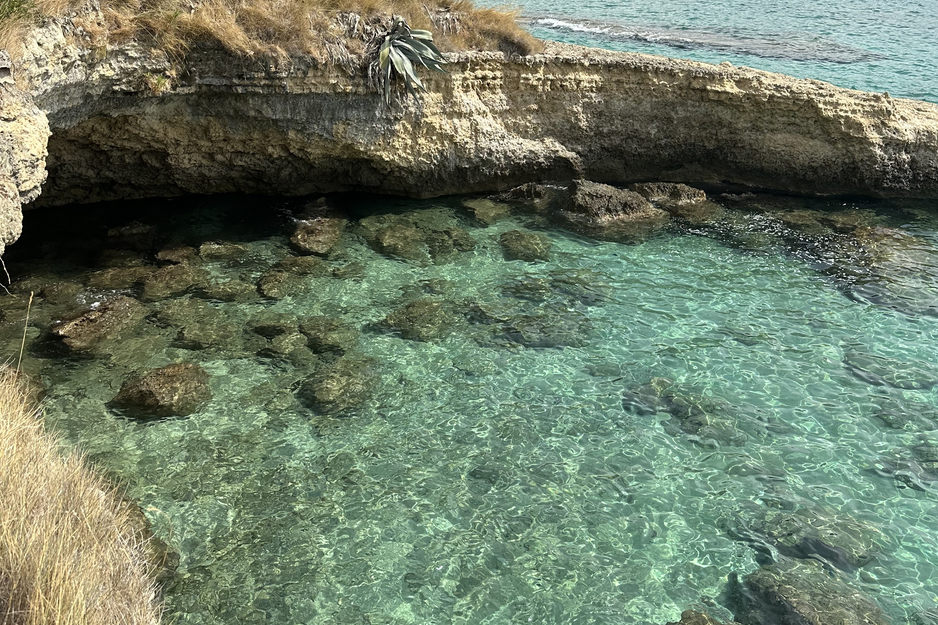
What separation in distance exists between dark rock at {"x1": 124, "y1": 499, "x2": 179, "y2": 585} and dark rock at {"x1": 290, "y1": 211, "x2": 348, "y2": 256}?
5.04 meters

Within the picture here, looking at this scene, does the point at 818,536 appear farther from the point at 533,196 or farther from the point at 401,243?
the point at 533,196

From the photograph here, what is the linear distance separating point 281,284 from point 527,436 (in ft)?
13.4

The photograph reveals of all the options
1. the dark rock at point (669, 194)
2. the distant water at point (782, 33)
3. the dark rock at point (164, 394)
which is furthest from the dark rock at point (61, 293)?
the distant water at point (782, 33)

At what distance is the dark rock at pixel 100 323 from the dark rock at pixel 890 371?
8.26m

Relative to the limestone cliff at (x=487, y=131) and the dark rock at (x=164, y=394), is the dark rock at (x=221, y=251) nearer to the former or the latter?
the limestone cliff at (x=487, y=131)

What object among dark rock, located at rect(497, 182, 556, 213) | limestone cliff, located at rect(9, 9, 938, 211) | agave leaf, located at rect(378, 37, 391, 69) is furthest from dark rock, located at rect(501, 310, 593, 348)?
agave leaf, located at rect(378, 37, 391, 69)

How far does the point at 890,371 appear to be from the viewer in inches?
327

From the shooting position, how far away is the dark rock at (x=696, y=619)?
5188 mm

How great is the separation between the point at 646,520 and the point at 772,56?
1960cm

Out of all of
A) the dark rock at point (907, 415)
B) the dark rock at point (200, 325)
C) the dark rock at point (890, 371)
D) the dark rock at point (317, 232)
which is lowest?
the dark rock at point (200, 325)

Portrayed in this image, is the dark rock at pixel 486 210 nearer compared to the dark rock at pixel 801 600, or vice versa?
the dark rock at pixel 801 600

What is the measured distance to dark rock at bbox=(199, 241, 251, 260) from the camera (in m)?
10.1

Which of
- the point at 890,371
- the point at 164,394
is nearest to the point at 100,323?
the point at 164,394

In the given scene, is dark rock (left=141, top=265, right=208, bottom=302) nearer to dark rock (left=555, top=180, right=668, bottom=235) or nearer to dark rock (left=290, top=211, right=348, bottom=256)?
dark rock (left=290, top=211, right=348, bottom=256)
